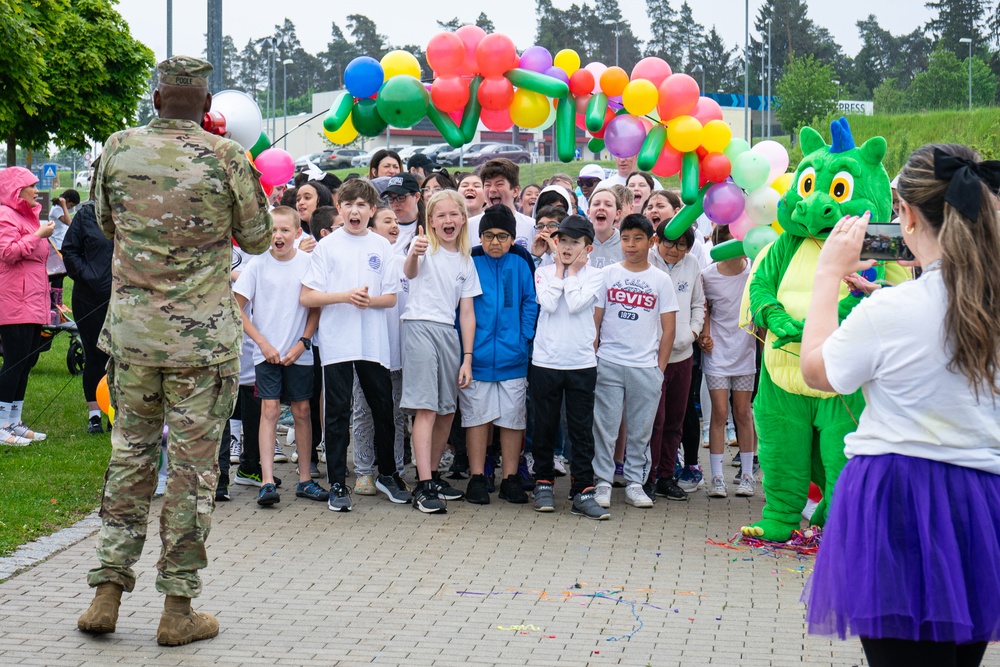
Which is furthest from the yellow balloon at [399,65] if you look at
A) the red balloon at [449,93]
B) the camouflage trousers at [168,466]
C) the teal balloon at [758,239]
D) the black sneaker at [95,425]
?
the camouflage trousers at [168,466]

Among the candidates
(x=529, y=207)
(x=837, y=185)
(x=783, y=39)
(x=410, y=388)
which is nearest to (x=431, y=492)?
(x=410, y=388)

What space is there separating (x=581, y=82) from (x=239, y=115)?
244cm

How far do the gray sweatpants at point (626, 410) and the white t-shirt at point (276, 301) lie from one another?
6.34ft

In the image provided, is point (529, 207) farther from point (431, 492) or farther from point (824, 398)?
point (824, 398)

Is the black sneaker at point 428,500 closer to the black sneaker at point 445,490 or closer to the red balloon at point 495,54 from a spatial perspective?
the black sneaker at point 445,490

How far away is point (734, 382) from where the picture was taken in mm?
8180

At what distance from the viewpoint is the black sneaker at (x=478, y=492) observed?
7.48 metres

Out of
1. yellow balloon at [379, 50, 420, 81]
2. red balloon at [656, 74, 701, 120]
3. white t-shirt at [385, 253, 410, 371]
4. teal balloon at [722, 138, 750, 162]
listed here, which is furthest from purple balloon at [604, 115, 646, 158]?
white t-shirt at [385, 253, 410, 371]

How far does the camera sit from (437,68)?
836 centimetres

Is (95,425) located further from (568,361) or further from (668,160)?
(668,160)

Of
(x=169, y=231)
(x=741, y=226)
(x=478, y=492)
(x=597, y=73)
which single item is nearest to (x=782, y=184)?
(x=741, y=226)

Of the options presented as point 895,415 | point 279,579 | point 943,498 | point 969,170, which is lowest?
point 279,579

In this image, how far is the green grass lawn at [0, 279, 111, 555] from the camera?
6520 millimetres

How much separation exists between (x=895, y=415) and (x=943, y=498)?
0.77ft
